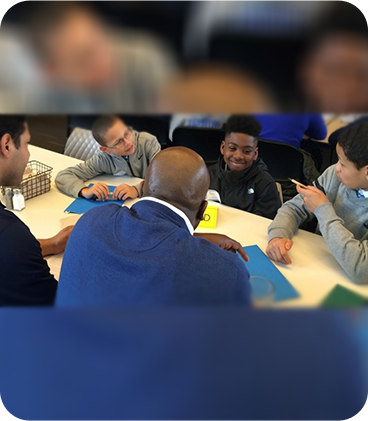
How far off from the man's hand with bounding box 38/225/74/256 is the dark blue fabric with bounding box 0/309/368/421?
0.43m

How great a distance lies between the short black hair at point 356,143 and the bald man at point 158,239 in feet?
0.64

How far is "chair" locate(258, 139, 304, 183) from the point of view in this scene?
0.50m

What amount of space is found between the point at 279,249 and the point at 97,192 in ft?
1.21

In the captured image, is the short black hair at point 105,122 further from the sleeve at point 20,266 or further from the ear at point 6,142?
the sleeve at point 20,266

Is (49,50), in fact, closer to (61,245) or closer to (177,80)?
(177,80)

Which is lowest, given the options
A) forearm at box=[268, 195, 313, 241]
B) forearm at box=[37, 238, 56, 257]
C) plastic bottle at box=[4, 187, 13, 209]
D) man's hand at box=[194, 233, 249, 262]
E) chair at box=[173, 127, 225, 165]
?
forearm at box=[37, 238, 56, 257]

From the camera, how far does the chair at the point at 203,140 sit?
0.31 m

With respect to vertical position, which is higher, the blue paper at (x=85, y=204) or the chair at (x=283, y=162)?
the chair at (x=283, y=162)

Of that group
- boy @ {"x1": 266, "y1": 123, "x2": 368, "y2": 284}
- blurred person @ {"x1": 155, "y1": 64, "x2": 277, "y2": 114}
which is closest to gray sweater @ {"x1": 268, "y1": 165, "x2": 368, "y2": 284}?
boy @ {"x1": 266, "y1": 123, "x2": 368, "y2": 284}

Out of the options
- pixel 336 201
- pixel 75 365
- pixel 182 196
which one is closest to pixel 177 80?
pixel 75 365

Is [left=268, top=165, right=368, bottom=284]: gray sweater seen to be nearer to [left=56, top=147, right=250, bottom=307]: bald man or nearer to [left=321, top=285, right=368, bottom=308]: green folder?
[left=56, top=147, right=250, bottom=307]: bald man

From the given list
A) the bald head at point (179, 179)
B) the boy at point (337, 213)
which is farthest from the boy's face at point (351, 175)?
the bald head at point (179, 179)

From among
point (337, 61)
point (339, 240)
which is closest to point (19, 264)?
point (339, 240)

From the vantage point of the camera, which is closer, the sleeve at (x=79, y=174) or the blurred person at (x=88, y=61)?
the blurred person at (x=88, y=61)
